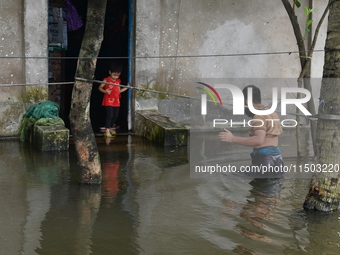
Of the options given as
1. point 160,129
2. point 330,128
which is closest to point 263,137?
point 330,128

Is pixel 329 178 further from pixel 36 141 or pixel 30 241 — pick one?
pixel 36 141

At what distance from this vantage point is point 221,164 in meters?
9.37

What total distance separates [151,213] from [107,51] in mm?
8028

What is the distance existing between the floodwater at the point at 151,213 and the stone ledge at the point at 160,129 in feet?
3.83

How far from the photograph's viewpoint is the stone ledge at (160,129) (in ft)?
34.7

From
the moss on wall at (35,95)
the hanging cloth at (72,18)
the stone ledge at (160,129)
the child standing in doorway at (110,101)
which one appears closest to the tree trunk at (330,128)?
the stone ledge at (160,129)

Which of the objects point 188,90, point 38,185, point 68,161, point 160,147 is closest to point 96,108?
point 188,90

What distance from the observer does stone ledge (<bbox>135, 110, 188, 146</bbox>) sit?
10570 millimetres

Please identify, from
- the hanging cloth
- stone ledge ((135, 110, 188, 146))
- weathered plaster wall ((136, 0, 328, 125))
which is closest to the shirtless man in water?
stone ledge ((135, 110, 188, 146))

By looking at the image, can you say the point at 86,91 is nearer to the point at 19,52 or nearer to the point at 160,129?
the point at 160,129

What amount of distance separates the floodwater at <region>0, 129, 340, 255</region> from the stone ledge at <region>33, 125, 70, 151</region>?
1.55 feet

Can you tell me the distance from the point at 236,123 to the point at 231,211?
596 cm

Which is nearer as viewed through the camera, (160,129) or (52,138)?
(52,138)

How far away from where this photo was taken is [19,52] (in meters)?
10.9
